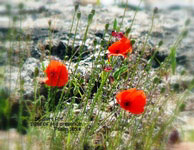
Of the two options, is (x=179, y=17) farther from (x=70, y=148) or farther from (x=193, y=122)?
(x=70, y=148)

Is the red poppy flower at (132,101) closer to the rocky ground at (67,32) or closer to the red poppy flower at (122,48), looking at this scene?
the red poppy flower at (122,48)

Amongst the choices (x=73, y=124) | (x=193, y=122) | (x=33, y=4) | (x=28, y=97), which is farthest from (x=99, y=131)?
(x=33, y=4)

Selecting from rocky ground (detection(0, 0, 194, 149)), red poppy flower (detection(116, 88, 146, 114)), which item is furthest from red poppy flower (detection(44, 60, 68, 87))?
rocky ground (detection(0, 0, 194, 149))

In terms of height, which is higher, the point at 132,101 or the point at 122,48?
the point at 122,48

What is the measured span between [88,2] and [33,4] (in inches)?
30.3

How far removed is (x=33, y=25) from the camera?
3.04 metres

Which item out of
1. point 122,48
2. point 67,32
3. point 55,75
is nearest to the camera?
point 55,75

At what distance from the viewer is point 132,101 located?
1.40 m

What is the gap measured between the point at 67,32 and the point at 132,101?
1.58m

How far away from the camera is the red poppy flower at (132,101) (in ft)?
4.50

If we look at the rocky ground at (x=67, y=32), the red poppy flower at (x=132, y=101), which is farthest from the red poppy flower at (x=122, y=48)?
the rocky ground at (x=67, y=32)

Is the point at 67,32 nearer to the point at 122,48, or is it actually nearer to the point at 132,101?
the point at 122,48

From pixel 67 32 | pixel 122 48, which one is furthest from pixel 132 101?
pixel 67 32

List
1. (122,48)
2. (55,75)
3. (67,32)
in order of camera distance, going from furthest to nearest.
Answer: (67,32), (122,48), (55,75)
